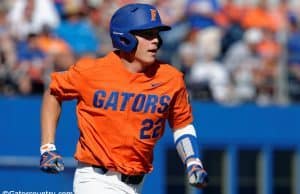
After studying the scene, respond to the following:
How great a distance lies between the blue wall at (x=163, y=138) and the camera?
10039 mm

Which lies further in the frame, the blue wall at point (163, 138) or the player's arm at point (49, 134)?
the blue wall at point (163, 138)

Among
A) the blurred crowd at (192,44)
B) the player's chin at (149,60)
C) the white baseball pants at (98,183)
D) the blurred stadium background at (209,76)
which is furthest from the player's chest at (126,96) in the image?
the blurred crowd at (192,44)

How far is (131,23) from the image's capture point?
633 cm

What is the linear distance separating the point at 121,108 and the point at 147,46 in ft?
1.39

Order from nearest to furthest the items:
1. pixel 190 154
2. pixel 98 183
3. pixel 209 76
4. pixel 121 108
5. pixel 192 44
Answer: pixel 98 183 → pixel 121 108 → pixel 190 154 → pixel 209 76 → pixel 192 44

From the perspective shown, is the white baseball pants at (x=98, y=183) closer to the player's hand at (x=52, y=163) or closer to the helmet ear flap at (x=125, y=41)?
the player's hand at (x=52, y=163)

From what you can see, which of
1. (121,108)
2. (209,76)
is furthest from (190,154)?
(209,76)

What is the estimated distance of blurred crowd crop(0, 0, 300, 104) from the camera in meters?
11.6

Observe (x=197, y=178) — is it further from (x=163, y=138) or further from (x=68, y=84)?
(x=163, y=138)

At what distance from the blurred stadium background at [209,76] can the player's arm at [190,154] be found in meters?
4.63

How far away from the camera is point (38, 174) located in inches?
378

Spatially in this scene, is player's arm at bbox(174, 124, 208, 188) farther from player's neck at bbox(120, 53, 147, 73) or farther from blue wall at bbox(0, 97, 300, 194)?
blue wall at bbox(0, 97, 300, 194)

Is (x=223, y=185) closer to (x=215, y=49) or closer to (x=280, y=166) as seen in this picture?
(x=280, y=166)

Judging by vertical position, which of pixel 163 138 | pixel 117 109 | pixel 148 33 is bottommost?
pixel 117 109
